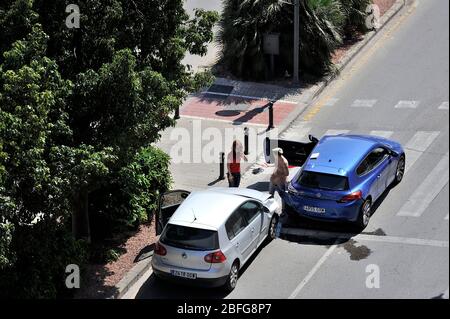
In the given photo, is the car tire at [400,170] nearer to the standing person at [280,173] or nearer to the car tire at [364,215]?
the car tire at [364,215]

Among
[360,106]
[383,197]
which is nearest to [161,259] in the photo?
[383,197]

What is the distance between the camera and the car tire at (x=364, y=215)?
55.0 feet

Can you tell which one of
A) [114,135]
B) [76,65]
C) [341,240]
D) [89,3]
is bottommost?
[341,240]

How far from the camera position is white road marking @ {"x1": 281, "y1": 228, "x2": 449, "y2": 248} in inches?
637

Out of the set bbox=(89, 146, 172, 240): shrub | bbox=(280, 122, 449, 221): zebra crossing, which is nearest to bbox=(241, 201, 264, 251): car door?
bbox=(89, 146, 172, 240): shrub

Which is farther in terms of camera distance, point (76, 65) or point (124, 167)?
point (124, 167)

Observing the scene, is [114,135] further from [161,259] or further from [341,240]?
[341,240]

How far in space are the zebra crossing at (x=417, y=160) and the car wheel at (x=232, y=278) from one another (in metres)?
4.19

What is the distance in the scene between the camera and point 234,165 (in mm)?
18875

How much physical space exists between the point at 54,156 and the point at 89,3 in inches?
121

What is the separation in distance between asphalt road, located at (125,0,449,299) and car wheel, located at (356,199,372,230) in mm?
256

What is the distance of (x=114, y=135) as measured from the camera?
14.1 meters

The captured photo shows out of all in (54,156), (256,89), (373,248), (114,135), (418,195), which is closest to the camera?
(54,156)

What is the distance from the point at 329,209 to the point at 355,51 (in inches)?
484
